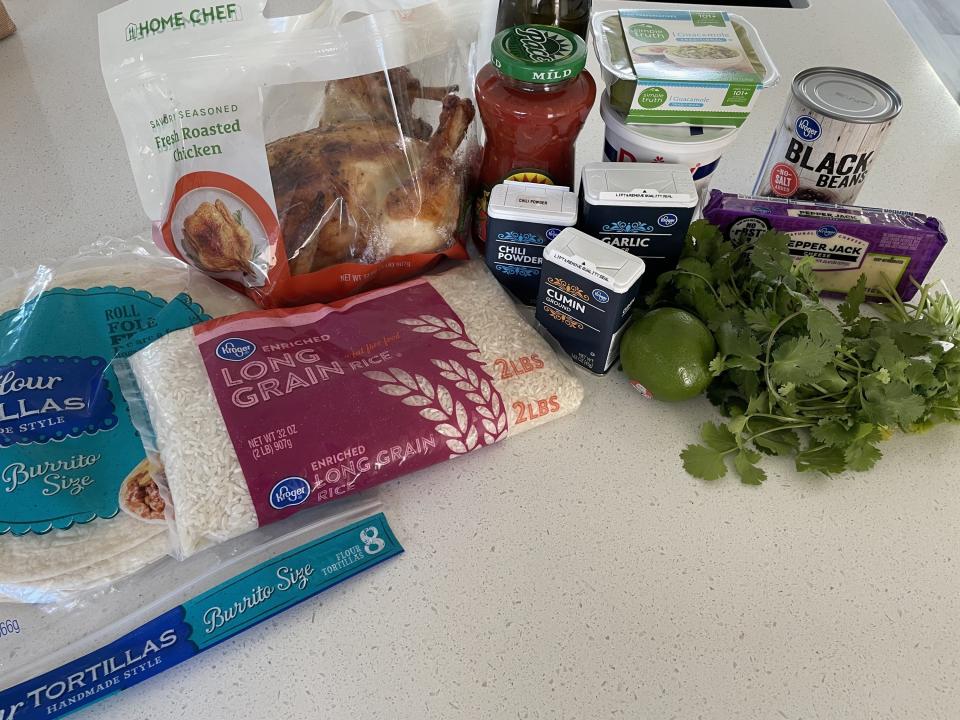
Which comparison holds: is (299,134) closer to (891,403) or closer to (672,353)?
(672,353)

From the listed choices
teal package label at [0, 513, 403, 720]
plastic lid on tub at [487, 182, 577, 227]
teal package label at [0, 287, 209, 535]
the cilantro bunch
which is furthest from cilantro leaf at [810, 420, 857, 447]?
teal package label at [0, 287, 209, 535]

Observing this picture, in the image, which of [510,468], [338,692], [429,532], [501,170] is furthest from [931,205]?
[338,692]

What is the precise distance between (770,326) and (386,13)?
50cm

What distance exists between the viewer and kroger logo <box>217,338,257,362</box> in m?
0.74

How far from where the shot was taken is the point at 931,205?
1.05m

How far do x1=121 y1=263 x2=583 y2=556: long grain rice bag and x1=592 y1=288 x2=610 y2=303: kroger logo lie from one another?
0.28 ft

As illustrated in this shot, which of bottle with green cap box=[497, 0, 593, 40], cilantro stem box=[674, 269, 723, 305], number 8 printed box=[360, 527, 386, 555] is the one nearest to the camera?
number 8 printed box=[360, 527, 386, 555]

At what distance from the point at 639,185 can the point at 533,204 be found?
0.36 ft

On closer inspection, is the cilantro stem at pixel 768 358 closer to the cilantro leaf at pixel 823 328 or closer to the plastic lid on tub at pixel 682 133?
the cilantro leaf at pixel 823 328

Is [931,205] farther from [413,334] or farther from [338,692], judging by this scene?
[338,692]

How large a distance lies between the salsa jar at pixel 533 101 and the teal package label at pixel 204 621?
405 mm

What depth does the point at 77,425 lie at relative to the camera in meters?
0.72

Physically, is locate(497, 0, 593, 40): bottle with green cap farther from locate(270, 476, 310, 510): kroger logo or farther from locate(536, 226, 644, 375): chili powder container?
locate(270, 476, 310, 510): kroger logo

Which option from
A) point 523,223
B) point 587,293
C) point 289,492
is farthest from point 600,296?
point 289,492
